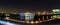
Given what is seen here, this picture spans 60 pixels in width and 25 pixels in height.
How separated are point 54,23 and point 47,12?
113 mm

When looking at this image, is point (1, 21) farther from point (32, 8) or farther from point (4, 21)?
point (32, 8)

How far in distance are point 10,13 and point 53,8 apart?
0.35m

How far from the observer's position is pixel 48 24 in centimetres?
72

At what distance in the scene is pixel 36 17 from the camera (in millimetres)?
690

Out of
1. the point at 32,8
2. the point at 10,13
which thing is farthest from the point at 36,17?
the point at 10,13

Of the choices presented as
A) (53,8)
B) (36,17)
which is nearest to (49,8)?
(53,8)

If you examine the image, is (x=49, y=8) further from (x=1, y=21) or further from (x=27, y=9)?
(x=1, y=21)

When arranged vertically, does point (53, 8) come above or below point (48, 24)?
above

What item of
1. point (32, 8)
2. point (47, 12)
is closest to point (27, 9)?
point (32, 8)

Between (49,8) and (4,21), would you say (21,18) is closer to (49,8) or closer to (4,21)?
(4,21)

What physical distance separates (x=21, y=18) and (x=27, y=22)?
0.06 m

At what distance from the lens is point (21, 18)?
688mm

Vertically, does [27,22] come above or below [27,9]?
below

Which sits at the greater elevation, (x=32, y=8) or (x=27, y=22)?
(x=32, y=8)
